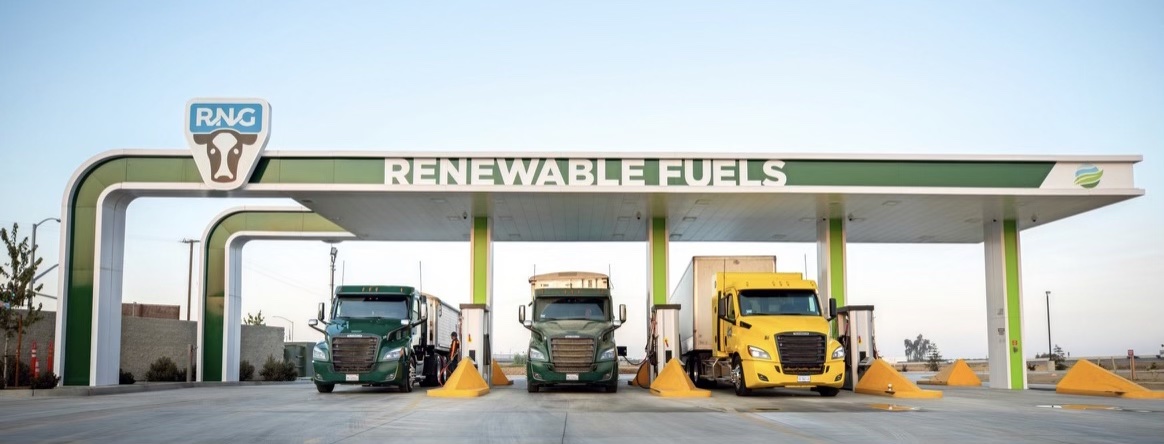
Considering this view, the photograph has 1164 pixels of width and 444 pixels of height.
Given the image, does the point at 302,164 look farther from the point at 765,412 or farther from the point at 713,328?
the point at 765,412

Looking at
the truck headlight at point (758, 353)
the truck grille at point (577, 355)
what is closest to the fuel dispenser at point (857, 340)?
the truck headlight at point (758, 353)

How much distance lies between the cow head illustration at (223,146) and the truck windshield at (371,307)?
417 cm

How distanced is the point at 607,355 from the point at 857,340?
22.2 feet

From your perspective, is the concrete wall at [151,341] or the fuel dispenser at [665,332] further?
the concrete wall at [151,341]

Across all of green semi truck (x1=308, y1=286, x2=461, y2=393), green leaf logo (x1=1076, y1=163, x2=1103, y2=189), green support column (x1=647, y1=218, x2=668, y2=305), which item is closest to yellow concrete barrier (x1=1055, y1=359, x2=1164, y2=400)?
green leaf logo (x1=1076, y1=163, x2=1103, y2=189)

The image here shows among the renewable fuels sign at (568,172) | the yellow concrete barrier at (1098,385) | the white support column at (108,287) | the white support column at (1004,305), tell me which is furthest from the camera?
the white support column at (1004,305)

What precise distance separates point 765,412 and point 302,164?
44.2 feet

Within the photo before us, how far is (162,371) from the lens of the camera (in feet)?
108

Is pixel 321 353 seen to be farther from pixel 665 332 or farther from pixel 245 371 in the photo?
pixel 245 371

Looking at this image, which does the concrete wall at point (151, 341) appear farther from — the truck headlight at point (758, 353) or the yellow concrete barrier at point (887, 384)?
the yellow concrete barrier at point (887, 384)

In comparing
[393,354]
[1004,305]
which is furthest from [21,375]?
[1004,305]

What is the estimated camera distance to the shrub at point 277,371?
4009 cm

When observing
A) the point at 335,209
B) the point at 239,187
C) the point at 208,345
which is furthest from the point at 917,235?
the point at 208,345

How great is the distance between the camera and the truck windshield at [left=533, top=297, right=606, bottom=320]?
23109 mm
